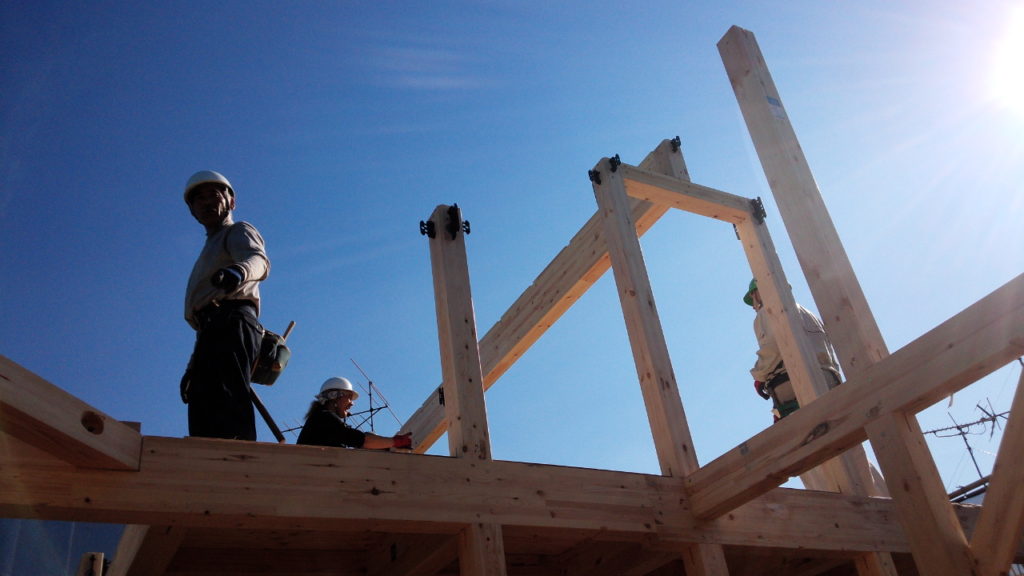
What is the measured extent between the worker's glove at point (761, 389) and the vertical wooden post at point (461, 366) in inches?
117

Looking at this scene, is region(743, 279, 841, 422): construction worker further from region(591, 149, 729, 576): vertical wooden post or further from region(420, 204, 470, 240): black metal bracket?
region(420, 204, 470, 240): black metal bracket

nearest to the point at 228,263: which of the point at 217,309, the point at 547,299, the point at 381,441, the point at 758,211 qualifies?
the point at 217,309

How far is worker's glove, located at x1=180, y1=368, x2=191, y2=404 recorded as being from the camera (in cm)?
328

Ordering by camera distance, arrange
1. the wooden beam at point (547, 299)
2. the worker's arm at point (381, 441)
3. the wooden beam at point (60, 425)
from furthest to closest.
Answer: the wooden beam at point (547, 299) < the worker's arm at point (381, 441) < the wooden beam at point (60, 425)

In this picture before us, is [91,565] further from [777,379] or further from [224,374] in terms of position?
[777,379]

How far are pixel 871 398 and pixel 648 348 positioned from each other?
121 cm

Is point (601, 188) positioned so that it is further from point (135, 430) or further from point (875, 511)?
point (135, 430)

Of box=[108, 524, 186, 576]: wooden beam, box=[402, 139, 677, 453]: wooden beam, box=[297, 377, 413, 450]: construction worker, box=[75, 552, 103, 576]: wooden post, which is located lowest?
box=[108, 524, 186, 576]: wooden beam

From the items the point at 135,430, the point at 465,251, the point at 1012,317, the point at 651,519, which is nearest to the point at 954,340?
the point at 1012,317

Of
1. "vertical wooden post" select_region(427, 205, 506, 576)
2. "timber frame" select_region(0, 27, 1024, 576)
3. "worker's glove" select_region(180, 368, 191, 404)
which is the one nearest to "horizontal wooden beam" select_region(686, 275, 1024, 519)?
"timber frame" select_region(0, 27, 1024, 576)

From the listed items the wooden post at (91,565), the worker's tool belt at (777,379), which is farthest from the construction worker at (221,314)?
the worker's tool belt at (777,379)

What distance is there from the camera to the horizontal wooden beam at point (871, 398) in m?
2.34

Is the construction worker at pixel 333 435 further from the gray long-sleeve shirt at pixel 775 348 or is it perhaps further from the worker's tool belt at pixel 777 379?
the worker's tool belt at pixel 777 379

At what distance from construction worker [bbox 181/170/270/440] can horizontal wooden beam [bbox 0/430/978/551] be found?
0.41 metres
